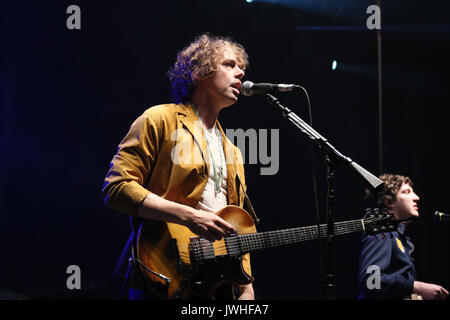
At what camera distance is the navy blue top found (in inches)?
124

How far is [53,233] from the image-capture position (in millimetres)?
3211

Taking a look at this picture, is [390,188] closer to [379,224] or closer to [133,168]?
[379,224]

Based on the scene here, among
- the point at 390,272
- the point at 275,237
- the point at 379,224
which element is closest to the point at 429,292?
the point at 390,272

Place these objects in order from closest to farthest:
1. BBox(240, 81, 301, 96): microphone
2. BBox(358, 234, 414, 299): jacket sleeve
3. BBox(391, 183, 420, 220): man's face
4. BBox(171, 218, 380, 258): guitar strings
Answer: BBox(171, 218, 380, 258): guitar strings → BBox(240, 81, 301, 96): microphone → BBox(358, 234, 414, 299): jacket sleeve → BBox(391, 183, 420, 220): man's face

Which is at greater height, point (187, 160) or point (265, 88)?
point (265, 88)

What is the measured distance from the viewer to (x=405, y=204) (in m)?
3.75

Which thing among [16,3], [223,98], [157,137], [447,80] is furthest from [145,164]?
[447,80]

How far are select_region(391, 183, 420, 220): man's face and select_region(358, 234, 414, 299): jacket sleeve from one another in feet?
1.53

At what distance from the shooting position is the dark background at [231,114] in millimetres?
3201

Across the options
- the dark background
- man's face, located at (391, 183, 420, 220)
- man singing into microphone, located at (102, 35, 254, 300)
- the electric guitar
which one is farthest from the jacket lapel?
man's face, located at (391, 183, 420, 220)

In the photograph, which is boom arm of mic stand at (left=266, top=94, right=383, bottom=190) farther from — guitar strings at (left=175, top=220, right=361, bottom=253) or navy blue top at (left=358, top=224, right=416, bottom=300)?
navy blue top at (left=358, top=224, right=416, bottom=300)

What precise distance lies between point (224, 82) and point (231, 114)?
149cm

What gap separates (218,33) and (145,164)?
2.16 meters

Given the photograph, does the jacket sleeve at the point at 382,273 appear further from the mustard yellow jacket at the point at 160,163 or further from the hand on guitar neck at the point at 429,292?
the mustard yellow jacket at the point at 160,163
